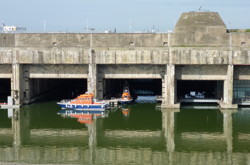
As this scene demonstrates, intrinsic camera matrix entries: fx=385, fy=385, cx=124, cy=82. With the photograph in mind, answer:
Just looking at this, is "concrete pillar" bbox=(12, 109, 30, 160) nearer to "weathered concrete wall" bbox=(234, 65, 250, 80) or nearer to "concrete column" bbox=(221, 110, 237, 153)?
"concrete column" bbox=(221, 110, 237, 153)

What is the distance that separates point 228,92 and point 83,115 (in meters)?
20.5

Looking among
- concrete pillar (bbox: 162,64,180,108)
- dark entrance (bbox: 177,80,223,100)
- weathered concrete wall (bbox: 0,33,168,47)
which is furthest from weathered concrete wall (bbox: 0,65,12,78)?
dark entrance (bbox: 177,80,223,100)

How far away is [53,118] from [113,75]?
41.3ft

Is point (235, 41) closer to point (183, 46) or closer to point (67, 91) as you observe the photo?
point (183, 46)

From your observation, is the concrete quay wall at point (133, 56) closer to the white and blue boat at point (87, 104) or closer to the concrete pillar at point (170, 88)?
the concrete pillar at point (170, 88)

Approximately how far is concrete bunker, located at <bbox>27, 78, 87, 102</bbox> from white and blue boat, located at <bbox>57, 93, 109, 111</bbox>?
8.45 m

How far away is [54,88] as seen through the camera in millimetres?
74812

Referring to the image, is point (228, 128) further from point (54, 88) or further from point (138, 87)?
point (54, 88)

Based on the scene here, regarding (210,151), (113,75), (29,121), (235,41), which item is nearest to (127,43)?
(113,75)

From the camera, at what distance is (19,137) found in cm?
3944

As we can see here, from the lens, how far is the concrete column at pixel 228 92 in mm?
53656

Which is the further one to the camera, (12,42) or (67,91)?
(67,91)

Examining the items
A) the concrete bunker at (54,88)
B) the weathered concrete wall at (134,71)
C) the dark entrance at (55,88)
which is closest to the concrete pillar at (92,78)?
the weathered concrete wall at (134,71)

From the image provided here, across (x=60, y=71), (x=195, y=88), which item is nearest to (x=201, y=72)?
(x=195, y=88)
